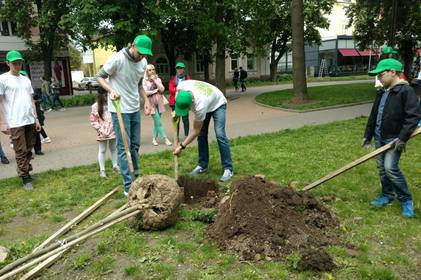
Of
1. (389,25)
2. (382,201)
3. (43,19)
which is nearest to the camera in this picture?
(382,201)

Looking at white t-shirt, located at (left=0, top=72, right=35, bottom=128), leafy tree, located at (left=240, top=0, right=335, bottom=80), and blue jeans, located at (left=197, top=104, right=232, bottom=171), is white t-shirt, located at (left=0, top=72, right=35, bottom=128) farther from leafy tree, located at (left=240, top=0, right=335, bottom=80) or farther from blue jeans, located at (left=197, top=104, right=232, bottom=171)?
leafy tree, located at (left=240, top=0, right=335, bottom=80)

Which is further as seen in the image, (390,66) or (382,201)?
(382,201)

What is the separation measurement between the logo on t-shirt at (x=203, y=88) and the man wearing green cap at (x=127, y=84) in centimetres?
76

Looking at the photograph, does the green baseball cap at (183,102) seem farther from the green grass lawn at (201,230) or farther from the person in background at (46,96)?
the person in background at (46,96)

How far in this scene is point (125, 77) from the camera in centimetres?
527

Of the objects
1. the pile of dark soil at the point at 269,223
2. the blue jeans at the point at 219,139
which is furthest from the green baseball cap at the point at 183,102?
the pile of dark soil at the point at 269,223

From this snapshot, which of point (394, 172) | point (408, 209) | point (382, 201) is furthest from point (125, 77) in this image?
point (408, 209)

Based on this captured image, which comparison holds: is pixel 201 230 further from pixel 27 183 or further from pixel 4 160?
pixel 4 160

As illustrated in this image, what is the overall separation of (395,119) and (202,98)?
238cm

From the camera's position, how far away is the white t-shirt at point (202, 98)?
5414 mm

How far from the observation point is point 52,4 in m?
21.9

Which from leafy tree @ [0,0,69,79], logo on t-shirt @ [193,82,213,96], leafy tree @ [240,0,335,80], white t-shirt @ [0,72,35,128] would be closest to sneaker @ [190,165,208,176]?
logo on t-shirt @ [193,82,213,96]

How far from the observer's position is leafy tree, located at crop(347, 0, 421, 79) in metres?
18.3

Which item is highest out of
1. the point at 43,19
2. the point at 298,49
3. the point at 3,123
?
the point at 43,19
